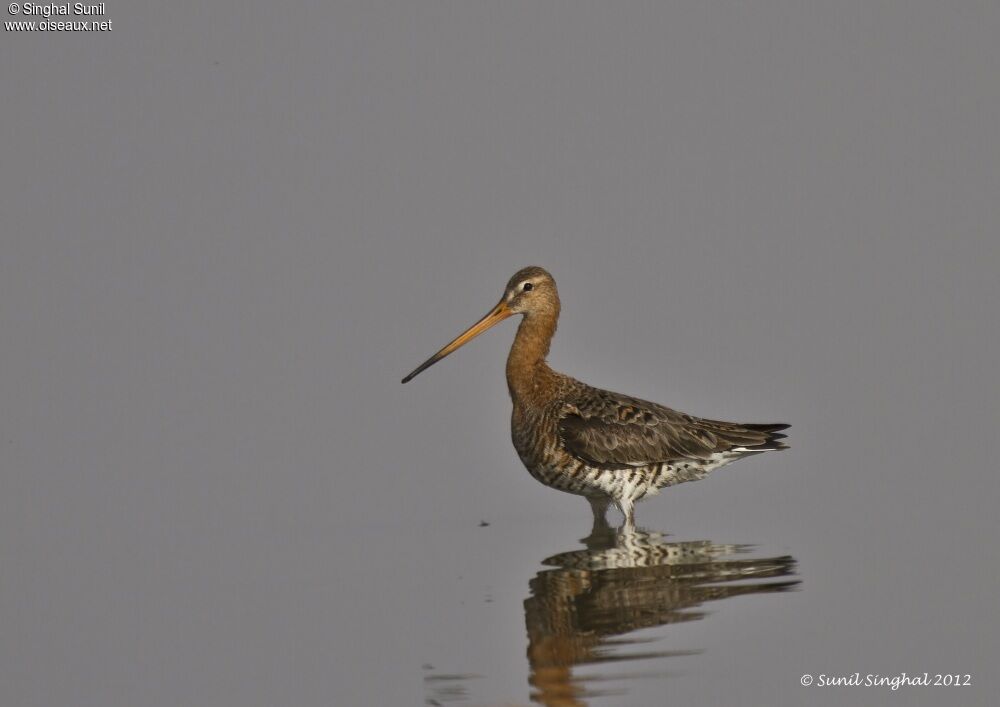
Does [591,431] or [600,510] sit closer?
[591,431]

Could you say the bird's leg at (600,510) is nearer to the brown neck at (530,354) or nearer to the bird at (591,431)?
the bird at (591,431)

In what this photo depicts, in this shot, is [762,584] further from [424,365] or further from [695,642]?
[424,365]

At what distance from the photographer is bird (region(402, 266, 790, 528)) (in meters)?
15.1

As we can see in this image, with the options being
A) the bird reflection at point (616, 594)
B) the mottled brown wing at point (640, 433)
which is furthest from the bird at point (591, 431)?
the bird reflection at point (616, 594)

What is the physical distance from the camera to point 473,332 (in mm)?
16516

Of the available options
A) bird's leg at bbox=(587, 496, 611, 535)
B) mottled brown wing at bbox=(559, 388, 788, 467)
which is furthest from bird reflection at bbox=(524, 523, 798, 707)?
mottled brown wing at bbox=(559, 388, 788, 467)

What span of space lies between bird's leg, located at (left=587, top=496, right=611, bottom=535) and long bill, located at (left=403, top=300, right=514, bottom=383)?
88.2 inches

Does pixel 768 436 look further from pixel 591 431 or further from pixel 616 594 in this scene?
pixel 616 594

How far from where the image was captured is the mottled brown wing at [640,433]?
15.1 metres

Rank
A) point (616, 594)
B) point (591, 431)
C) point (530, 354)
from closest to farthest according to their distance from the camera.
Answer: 1. point (616, 594)
2. point (591, 431)
3. point (530, 354)

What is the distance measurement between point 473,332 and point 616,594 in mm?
4916

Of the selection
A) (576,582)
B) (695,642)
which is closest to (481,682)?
(695,642)

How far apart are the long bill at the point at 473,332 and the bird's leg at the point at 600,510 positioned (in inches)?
88.2

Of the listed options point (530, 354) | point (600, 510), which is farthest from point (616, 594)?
point (530, 354)
